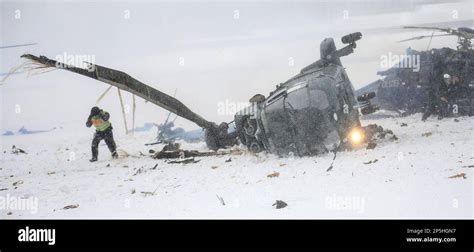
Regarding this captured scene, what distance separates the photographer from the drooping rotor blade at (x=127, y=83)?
20.8 feet

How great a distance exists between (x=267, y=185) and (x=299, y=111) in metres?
1.49

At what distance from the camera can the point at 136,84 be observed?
7.12m

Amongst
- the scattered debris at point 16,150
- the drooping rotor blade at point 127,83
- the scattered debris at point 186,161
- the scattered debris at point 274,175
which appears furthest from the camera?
the scattered debris at point 16,150

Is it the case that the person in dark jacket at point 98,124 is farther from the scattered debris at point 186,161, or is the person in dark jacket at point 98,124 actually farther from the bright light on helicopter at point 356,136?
the bright light on helicopter at point 356,136

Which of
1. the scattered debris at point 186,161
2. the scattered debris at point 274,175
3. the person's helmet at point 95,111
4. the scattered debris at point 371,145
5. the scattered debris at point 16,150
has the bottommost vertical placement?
the scattered debris at point 16,150

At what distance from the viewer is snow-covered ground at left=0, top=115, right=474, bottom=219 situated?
14.8ft

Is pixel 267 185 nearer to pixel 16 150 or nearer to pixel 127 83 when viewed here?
pixel 127 83

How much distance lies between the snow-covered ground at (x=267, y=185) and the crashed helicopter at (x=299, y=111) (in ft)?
0.95

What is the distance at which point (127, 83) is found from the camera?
7.00 m

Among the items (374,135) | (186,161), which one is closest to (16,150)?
(186,161)

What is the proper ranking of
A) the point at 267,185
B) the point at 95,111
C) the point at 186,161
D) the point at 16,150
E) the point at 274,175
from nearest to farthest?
the point at 267,185, the point at 274,175, the point at 186,161, the point at 95,111, the point at 16,150

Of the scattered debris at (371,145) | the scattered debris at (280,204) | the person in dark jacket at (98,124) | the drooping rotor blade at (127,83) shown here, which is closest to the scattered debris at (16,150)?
the person in dark jacket at (98,124)
